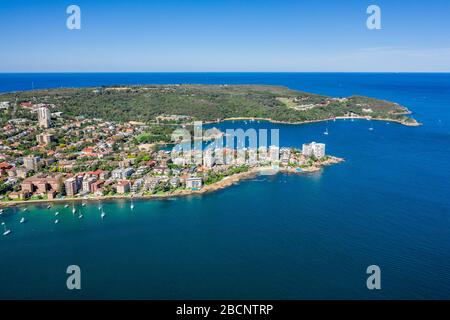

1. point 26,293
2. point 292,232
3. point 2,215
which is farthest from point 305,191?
point 2,215

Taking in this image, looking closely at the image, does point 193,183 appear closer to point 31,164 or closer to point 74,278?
point 74,278

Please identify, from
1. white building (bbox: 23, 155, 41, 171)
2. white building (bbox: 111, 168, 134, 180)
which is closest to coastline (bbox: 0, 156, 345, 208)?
white building (bbox: 111, 168, 134, 180)

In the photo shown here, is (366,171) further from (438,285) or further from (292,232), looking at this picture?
(438,285)

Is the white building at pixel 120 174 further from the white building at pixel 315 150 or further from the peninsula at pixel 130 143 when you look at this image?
the white building at pixel 315 150

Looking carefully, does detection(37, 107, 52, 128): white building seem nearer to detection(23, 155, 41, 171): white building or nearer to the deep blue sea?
detection(23, 155, 41, 171): white building

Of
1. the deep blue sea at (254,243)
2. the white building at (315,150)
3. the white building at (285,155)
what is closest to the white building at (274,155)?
the white building at (285,155)
